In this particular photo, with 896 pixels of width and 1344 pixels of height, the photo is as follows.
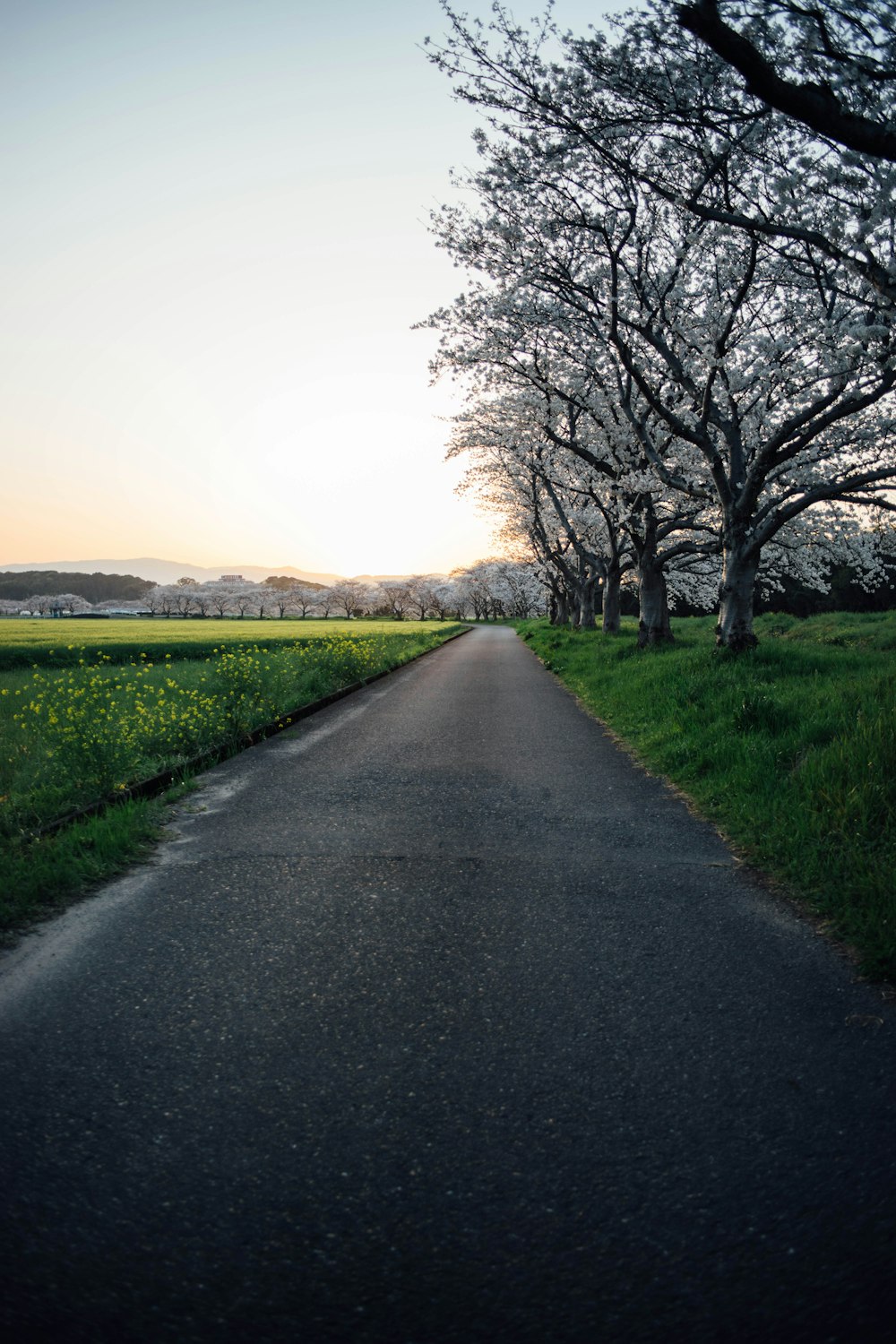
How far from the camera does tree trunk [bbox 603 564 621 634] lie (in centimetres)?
2675

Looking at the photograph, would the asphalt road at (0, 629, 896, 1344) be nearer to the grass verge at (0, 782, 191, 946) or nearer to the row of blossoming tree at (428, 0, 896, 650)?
the grass verge at (0, 782, 191, 946)

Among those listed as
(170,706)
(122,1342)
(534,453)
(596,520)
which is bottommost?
(122,1342)

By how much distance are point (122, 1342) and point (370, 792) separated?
5.50 m

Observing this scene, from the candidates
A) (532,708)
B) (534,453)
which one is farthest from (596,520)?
(532,708)

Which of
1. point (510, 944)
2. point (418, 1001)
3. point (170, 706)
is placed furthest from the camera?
point (170, 706)

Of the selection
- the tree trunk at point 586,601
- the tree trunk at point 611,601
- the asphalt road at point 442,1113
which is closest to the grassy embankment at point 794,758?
the asphalt road at point 442,1113

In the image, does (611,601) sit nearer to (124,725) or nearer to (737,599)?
(737,599)

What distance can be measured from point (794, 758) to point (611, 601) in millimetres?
20729

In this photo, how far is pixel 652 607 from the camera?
65.3 feet

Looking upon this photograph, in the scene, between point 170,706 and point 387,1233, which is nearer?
point 387,1233

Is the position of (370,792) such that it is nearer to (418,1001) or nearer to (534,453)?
(418,1001)

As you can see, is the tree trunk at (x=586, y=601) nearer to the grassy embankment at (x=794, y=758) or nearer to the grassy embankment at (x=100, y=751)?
the grassy embankment at (x=100, y=751)

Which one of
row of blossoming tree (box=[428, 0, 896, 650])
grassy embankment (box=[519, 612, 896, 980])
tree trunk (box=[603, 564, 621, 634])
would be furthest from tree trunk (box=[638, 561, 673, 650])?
tree trunk (box=[603, 564, 621, 634])

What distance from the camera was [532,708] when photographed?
1341cm
